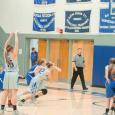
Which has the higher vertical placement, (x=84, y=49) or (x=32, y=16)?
(x=32, y=16)

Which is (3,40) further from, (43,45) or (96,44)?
(96,44)

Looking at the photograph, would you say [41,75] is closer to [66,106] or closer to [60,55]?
[66,106]

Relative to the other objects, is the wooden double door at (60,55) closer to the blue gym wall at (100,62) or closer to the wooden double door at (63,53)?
the wooden double door at (63,53)

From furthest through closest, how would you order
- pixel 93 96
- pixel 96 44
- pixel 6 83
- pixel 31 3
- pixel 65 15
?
pixel 31 3 < pixel 65 15 < pixel 96 44 < pixel 93 96 < pixel 6 83

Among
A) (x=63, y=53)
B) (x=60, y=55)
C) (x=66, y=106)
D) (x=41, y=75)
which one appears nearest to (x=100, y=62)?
(x=63, y=53)

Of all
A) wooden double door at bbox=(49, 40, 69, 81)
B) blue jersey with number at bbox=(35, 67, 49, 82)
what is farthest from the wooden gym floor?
wooden double door at bbox=(49, 40, 69, 81)

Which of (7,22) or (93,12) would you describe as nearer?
(93,12)

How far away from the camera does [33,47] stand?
1490cm

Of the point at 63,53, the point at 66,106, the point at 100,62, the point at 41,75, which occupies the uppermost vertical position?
the point at 63,53

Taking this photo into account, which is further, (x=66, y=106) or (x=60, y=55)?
(x=60, y=55)

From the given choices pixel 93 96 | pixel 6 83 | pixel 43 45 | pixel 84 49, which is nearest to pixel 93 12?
pixel 84 49

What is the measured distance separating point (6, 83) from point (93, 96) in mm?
4588

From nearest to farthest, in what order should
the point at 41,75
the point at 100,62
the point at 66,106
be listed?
the point at 41,75
the point at 66,106
the point at 100,62

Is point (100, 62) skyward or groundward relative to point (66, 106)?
skyward
